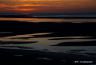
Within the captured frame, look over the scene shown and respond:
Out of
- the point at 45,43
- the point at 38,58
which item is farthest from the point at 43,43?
the point at 38,58

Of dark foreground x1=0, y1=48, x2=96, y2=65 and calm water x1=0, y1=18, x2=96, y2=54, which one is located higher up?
calm water x1=0, y1=18, x2=96, y2=54

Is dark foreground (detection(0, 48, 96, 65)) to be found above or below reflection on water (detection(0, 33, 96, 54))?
below

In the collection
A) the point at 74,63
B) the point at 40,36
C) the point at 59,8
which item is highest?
the point at 59,8

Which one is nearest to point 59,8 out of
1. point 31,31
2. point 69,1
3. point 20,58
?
point 69,1

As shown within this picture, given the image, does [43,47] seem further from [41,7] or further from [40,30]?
[41,7]

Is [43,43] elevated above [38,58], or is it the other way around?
[43,43]

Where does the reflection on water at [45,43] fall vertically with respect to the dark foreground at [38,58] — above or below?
above

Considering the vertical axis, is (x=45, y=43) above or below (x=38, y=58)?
above

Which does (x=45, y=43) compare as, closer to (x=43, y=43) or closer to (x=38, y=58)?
(x=43, y=43)
